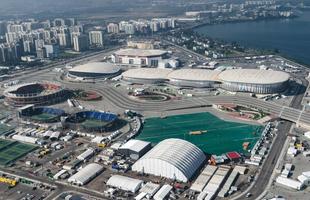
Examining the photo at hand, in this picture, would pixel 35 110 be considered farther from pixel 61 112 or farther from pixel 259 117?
pixel 259 117

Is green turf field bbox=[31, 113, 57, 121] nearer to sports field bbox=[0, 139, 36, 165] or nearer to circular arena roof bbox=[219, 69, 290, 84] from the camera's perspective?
sports field bbox=[0, 139, 36, 165]

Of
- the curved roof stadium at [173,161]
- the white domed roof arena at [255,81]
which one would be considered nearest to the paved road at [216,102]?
the white domed roof arena at [255,81]

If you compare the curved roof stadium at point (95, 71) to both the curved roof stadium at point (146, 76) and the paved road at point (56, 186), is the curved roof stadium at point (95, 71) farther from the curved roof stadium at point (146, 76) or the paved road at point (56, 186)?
the paved road at point (56, 186)

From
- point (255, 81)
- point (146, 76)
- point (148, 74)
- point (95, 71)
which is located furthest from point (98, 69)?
point (255, 81)

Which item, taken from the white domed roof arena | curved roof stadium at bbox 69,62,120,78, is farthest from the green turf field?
the white domed roof arena

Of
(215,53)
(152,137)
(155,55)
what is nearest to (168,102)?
(152,137)

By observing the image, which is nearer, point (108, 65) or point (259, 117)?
point (259, 117)
